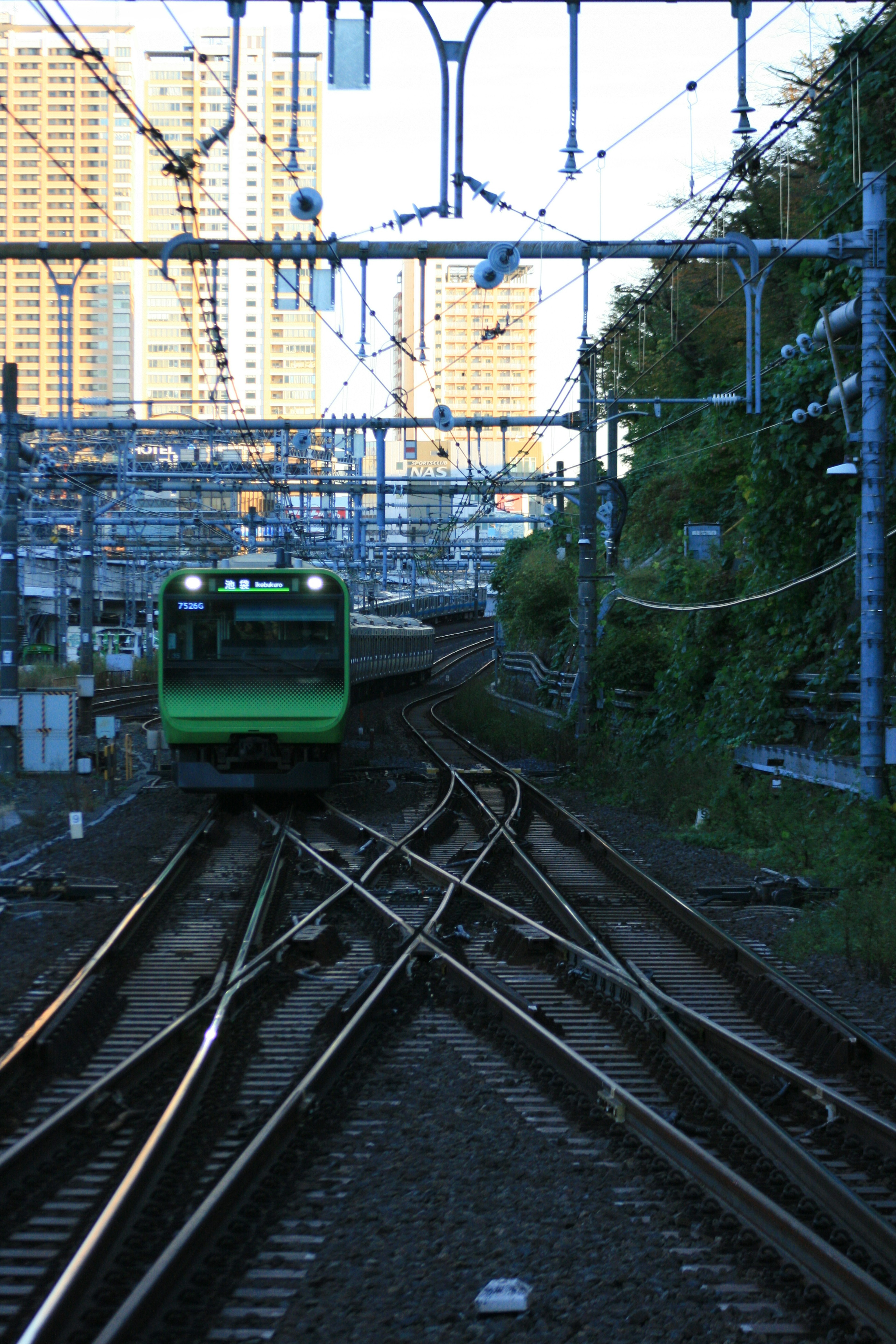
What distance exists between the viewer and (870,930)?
29.6 ft

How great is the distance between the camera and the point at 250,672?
1684cm

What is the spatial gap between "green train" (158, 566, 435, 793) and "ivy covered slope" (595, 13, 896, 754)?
17.2ft

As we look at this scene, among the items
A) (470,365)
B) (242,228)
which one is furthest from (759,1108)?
(242,228)

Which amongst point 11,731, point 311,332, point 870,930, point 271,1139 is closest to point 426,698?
point 11,731

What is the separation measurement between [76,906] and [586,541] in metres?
13.4

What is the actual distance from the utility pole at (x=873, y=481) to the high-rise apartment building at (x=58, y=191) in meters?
126

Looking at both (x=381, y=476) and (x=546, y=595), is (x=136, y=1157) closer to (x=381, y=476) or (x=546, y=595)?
(x=381, y=476)

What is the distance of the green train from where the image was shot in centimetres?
1678

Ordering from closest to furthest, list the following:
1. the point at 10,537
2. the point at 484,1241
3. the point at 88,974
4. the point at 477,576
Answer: the point at 484,1241 < the point at 88,974 < the point at 10,537 < the point at 477,576

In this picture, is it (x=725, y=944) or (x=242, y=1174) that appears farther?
(x=725, y=944)

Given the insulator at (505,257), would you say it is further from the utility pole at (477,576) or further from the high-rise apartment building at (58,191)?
the high-rise apartment building at (58,191)

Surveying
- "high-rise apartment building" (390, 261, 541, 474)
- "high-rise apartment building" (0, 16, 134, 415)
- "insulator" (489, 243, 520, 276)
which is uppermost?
"high-rise apartment building" (0, 16, 134, 415)

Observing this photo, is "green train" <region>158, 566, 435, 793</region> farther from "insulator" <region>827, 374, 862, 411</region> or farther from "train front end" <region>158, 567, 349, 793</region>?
"insulator" <region>827, 374, 862, 411</region>

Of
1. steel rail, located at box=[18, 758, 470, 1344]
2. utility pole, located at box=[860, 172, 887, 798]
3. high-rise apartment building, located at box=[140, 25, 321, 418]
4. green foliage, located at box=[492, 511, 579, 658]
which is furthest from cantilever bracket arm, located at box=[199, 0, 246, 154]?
high-rise apartment building, located at box=[140, 25, 321, 418]
